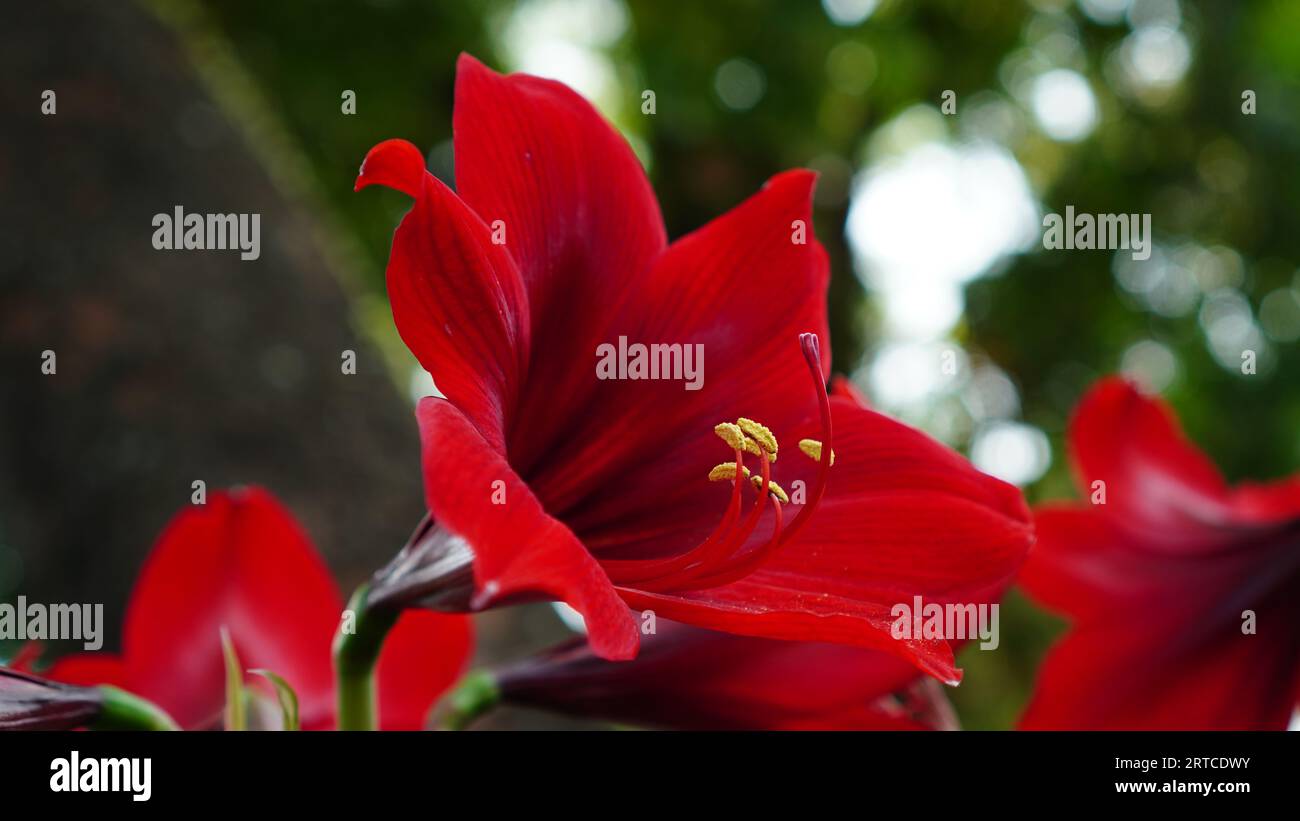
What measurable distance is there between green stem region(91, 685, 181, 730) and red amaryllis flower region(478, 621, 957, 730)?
7.4 inches

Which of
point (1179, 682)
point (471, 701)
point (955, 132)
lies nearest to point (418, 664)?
point (471, 701)

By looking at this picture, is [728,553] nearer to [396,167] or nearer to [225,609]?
[396,167]

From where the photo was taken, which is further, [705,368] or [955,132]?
[955,132]

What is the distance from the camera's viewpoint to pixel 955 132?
4.04 m

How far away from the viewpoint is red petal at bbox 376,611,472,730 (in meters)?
0.63

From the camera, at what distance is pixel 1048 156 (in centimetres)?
432

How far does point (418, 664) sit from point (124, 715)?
7.1 inches

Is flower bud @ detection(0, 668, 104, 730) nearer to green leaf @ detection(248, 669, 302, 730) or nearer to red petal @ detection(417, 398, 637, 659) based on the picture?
green leaf @ detection(248, 669, 302, 730)

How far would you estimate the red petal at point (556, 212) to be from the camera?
46cm

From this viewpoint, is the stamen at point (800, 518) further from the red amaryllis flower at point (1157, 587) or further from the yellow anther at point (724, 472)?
the red amaryllis flower at point (1157, 587)

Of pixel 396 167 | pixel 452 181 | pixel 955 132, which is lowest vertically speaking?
pixel 396 167

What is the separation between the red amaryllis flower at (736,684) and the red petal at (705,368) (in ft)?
0.21
